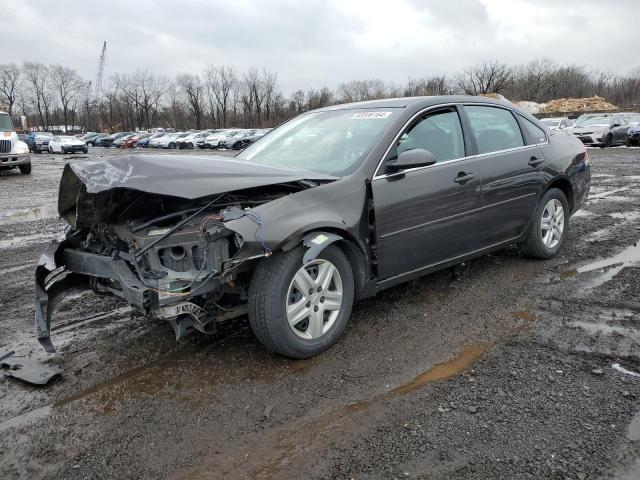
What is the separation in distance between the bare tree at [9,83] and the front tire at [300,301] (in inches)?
4310

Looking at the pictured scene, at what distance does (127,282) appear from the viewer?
299 cm

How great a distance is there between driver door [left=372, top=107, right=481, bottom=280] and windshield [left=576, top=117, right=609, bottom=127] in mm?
24309

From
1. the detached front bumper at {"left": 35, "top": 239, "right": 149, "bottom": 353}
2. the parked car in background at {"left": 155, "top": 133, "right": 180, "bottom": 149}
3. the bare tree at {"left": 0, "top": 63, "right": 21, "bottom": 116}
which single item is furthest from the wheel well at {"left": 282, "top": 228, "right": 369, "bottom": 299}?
the bare tree at {"left": 0, "top": 63, "right": 21, "bottom": 116}

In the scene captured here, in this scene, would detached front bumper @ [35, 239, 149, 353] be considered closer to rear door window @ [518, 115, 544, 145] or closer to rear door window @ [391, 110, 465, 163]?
rear door window @ [391, 110, 465, 163]

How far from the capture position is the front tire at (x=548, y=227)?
16.7 ft

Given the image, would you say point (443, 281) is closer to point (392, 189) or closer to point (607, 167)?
point (392, 189)

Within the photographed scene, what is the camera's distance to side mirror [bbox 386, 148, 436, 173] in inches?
Answer: 141

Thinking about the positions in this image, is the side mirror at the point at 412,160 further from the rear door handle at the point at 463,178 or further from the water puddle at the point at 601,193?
the water puddle at the point at 601,193

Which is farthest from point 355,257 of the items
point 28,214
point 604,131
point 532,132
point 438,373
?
point 604,131

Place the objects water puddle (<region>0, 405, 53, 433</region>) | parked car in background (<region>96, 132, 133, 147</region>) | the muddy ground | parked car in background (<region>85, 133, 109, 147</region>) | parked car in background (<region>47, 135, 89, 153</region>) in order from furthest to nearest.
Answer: parked car in background (<region>85, 133, 109, 147</region>)
parked car in background (<region>96, 132, 133, 147</region>)
parked car in background (<region>47, 135, 89, 153</region>)
water puddle (<region>0, 405, 53, 433</region>)
the muddy ground

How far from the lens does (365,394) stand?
2916 mm

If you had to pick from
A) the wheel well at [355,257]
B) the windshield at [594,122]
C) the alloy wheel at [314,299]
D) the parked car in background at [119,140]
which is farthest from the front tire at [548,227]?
the parked car in background at [119,140]

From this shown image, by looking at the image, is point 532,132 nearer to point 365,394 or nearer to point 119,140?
point 365,394

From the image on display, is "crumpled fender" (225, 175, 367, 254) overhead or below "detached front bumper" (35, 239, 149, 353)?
overhead
